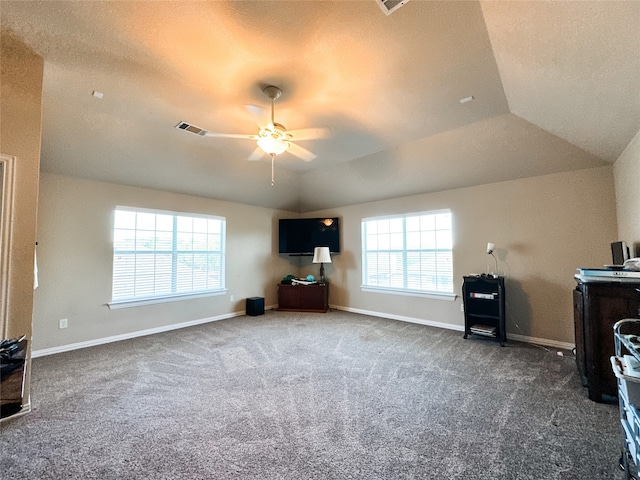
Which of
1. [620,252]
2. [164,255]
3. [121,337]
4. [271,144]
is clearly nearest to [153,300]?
[121,337]

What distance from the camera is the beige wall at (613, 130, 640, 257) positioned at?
2768mm

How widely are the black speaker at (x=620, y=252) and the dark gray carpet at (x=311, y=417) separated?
4.19 ft

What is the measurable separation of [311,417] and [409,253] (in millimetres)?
3880

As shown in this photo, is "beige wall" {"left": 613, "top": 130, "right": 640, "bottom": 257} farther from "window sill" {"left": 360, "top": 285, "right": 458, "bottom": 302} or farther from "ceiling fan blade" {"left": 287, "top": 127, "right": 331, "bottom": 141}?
"ceiling fan blade" {"left": 287, "top": 127, "right": 331, "bottom": 141}

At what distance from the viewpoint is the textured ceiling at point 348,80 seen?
72.3 inches

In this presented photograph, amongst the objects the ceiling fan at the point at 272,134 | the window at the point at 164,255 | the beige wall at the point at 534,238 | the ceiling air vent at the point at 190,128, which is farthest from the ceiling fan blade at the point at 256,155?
the beige wall at the point at 534,238

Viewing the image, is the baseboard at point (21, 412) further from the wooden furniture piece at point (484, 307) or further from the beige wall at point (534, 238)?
the beige wall at point (534, 238)

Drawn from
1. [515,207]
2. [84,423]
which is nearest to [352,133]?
[515,207]

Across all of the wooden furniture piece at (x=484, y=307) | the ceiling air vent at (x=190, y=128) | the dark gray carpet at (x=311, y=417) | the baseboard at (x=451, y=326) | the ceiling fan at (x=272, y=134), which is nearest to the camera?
the dark gray carpet at (x=311, y=417)

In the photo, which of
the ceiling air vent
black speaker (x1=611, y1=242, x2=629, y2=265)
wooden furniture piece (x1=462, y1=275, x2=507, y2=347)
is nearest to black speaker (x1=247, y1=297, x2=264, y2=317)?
the ceiling air vent

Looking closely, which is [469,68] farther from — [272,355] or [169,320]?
[169,320]

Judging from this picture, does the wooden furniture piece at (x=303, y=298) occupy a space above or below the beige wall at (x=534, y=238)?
below

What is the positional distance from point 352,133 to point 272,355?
A: 307 cm

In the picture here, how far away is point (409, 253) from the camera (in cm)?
548
